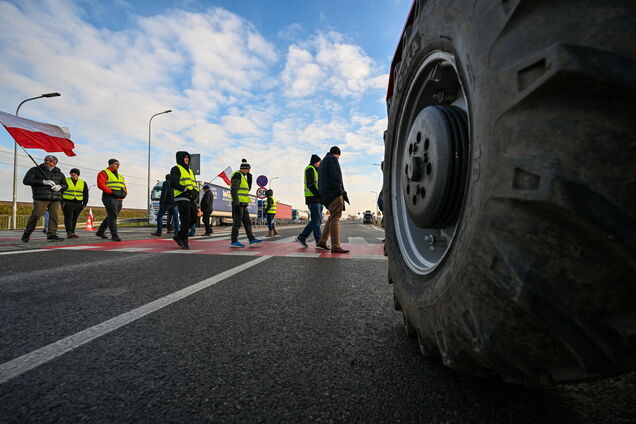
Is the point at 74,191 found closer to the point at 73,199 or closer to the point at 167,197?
the point at 73,199

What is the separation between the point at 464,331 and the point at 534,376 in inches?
6.2

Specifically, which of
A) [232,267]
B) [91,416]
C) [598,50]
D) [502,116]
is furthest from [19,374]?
[232,267]

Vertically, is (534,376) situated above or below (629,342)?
below

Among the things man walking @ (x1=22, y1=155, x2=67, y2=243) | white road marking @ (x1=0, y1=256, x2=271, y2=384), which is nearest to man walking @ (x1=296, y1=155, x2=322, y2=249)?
white road marking @ (x1=0, y1=256, x2=271, y2=384)

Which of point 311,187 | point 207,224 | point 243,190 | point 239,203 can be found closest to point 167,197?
point 207,224

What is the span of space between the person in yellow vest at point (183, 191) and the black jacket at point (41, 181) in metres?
3.20

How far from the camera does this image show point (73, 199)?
7977 millimetres

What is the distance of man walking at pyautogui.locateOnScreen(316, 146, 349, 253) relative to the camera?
562cm

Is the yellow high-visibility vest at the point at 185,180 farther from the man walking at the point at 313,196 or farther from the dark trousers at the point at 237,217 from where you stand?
the man walking at the point at 313,196

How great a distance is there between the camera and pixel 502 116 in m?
0.71

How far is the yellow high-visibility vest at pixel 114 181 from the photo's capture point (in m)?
7.39

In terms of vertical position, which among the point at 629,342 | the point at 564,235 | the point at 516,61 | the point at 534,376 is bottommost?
the point at 534,376

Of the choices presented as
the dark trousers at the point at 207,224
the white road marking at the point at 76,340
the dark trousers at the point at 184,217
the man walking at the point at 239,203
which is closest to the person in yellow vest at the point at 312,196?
the man walking at the point at 239,203

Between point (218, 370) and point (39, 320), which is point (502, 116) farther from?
point (39, 320)
